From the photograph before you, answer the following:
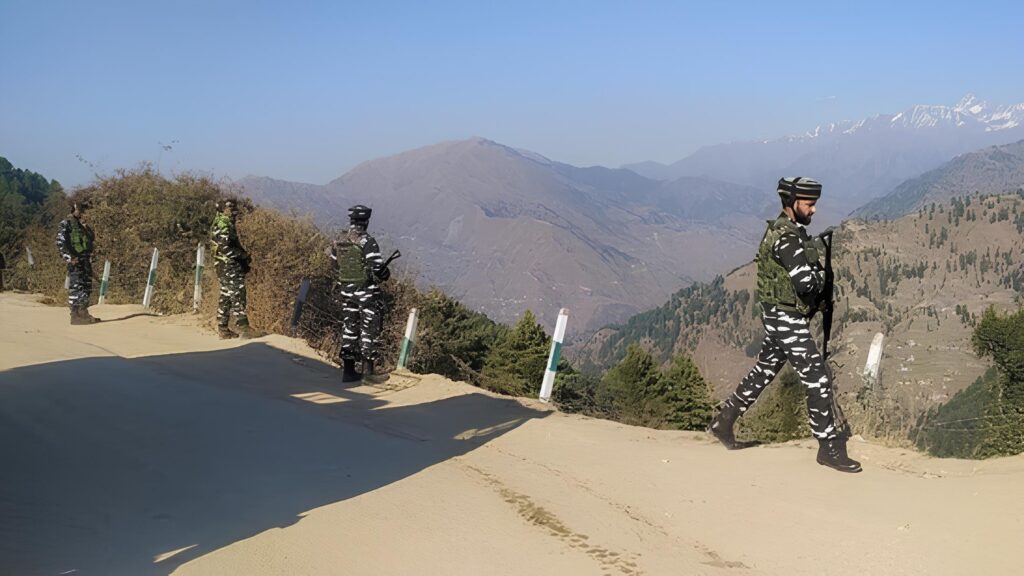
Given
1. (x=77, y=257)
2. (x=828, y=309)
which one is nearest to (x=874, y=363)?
(x=828, y=309)

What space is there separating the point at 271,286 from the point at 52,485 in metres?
10.7

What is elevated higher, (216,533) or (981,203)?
(981,203)

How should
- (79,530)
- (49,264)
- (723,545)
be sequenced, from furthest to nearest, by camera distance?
(49,264)
(723,545)
(79,530)

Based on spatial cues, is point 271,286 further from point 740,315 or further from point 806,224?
point 740,315

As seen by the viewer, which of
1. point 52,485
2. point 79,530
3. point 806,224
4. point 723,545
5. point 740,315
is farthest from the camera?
point 740,315

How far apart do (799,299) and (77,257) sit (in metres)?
14.2

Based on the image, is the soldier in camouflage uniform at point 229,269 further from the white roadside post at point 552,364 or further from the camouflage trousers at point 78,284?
the white roadside post at point 552,364

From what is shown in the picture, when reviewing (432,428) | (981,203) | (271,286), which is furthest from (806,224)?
(981,203)

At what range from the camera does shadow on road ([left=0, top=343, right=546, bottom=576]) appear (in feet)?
14.9

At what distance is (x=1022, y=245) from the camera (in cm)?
14075

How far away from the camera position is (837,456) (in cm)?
636

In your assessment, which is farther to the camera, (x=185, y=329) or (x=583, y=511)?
(x=185, y=329)

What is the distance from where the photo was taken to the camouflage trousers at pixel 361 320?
37.3 feet

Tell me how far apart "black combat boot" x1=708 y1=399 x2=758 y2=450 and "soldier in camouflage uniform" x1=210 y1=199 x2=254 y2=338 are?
9.63 metres
